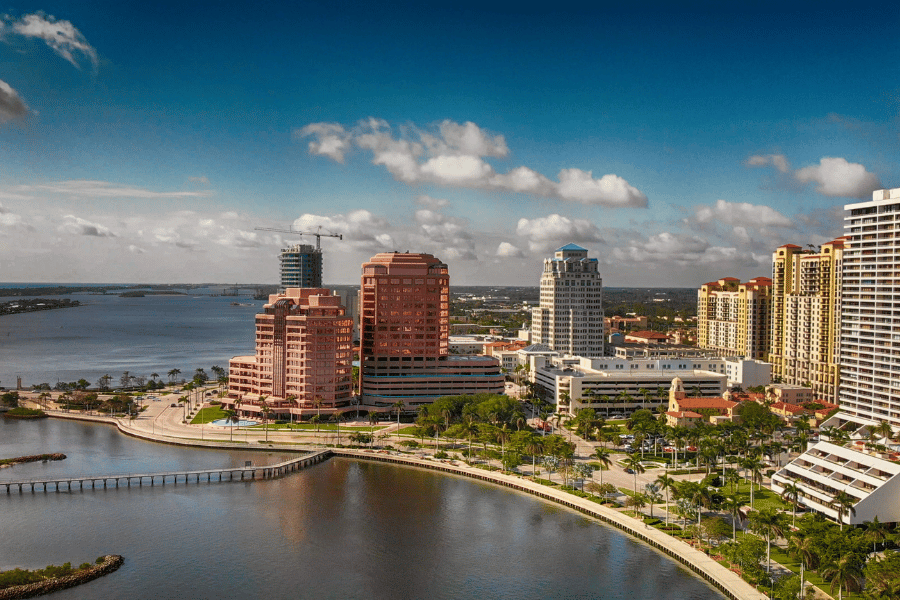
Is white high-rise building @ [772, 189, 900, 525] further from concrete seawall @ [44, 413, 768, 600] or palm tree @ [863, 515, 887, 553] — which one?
concrete seawall @ [44, 413, 768, 600]

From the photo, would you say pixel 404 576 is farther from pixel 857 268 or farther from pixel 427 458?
pixel 857 268

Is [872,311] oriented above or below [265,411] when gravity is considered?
above

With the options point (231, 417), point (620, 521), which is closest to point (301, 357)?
point (231, 417)

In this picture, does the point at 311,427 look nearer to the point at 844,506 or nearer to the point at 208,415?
the point at 208,415

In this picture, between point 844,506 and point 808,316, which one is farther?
point 808,316

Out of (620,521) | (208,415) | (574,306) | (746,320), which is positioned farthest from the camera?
(746,320)

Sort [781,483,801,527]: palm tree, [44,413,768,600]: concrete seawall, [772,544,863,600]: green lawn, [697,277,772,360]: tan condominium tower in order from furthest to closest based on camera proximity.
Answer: [697,277,772,360]: tan condominium tower < [781,483,801,527]: palm tree < [44,413,768,600]: concrete seawall < [772,544,863,600]: green lawn

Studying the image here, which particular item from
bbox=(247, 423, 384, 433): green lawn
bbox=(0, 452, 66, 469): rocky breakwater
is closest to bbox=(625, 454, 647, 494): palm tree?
→ bbox=(247, 423, 384, 433): green lawn
